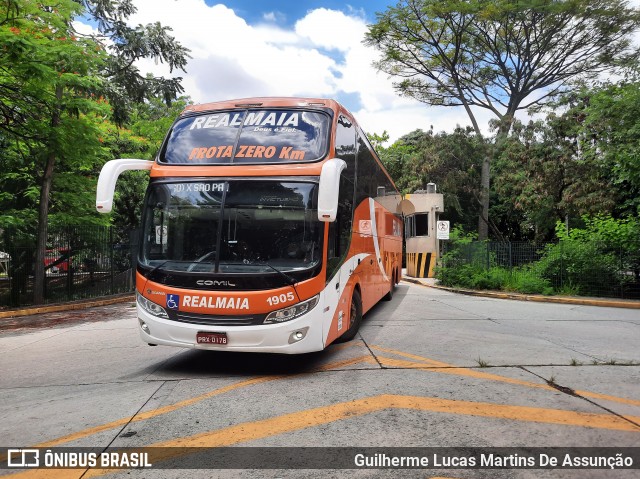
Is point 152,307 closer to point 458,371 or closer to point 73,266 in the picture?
point 458,371

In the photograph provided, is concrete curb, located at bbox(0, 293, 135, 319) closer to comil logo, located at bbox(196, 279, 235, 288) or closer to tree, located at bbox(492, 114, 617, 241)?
comil logo, located at bbox(196, 279, 235, 288)

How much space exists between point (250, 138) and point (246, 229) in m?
1.36

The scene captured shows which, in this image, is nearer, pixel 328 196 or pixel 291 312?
pixel 328 196

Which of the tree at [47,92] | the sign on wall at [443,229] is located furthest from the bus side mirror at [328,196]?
the sign on wall at [443,229]

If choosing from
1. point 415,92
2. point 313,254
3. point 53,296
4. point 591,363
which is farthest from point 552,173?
point 53,296

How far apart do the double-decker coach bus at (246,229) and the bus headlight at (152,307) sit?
0.01m

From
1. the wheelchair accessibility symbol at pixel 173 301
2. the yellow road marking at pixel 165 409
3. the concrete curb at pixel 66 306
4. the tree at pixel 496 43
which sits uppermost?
the tree at pixel 496 43

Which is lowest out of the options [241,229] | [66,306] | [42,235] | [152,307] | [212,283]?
[66,306]

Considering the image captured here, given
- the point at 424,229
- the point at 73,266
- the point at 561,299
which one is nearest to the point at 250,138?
the point at 561,299

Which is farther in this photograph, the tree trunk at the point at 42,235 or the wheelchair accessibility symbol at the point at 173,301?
the tree trunk at the point at 42,235

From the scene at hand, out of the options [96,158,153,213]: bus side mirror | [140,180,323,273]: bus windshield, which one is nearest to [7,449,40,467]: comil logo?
[140,180,323,273]: bus windshield

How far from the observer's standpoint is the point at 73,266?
1558 centimetres

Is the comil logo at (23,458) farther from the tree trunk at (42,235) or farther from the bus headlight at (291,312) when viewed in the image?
the tree trunk at (42,235)

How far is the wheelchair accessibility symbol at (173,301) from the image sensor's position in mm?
5541
